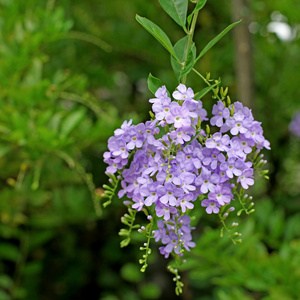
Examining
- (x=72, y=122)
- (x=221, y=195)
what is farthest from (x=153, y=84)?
(x=72, y=122)

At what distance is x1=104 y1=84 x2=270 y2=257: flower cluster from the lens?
0.50 m

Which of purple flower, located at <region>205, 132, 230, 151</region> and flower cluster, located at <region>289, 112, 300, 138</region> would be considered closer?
purple flower, located at <region>205, 132, 230, 151</region>

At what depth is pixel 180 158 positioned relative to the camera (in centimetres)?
52

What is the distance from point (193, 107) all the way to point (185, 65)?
2.3 inches

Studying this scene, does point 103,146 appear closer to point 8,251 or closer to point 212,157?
point 8,251

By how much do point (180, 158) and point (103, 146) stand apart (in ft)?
3.26

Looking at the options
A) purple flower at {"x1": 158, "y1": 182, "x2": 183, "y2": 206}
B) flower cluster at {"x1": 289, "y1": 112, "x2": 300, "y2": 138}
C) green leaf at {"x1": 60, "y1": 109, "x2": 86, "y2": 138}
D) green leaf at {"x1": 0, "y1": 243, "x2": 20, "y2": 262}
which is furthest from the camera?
flower cluster at {"x1": 289, "y1": 112, "x2": 300, "y2": 138}

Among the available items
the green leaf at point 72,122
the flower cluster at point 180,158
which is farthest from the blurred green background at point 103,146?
the flower cluster at point 180,158

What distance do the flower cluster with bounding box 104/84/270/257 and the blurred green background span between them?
440 mm

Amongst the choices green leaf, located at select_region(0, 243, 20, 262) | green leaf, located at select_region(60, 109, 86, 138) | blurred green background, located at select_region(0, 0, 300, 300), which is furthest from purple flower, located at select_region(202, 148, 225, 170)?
green leaf, located at select_region(0, 243, 20, 262)

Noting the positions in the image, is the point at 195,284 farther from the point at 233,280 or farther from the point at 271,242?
the point at 233,280

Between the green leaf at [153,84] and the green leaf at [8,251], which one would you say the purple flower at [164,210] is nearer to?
the green leaf at [153,84]

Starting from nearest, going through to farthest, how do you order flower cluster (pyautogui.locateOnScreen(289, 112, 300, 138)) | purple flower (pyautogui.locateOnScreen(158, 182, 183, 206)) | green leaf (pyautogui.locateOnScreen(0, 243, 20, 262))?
1. purple flower (pyautogui.locateOnScreen(158, 182, 183, 206))
2. green leaf (pyautogui.locateOnScreen(0, 243, 20, 262))
3. flower cluster (pyautogui.locateOnScreen(289, 112, 300, 138))

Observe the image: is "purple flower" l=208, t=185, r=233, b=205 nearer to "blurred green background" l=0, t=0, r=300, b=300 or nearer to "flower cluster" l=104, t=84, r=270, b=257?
"flower cluster" l=104, t=84, r=270, b=257
